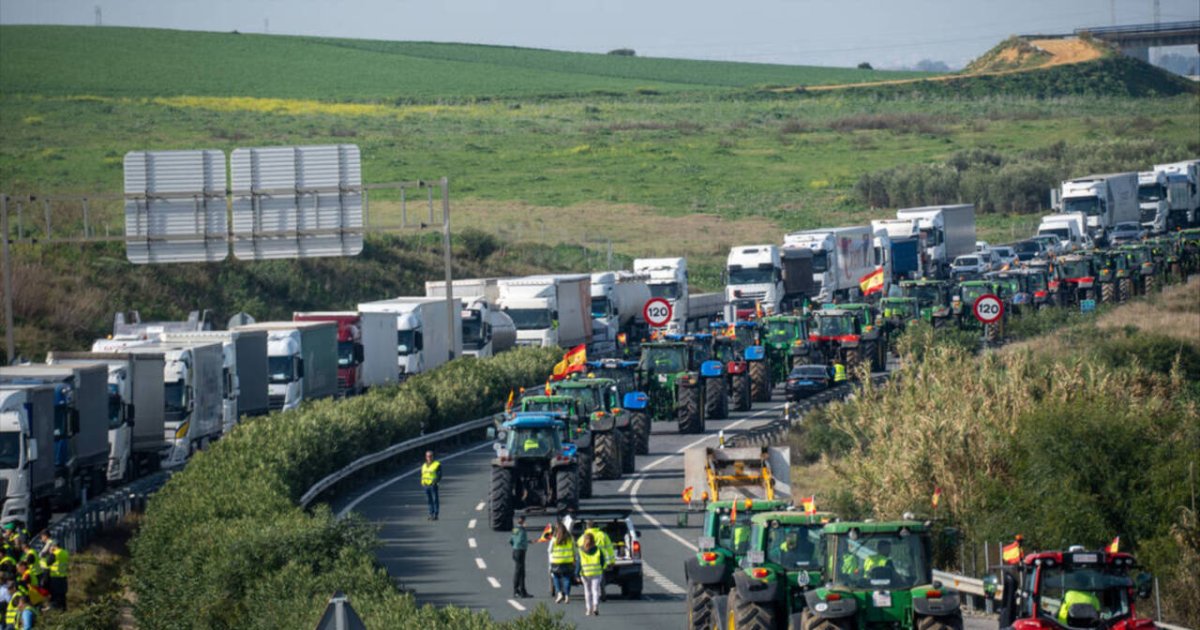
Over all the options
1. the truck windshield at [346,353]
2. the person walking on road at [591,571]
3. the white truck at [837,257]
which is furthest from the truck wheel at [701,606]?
the white truck at [837,257]

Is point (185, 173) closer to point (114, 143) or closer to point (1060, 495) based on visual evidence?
point (1060, 495)

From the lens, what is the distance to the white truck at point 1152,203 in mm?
88938

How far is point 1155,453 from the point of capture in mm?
26562

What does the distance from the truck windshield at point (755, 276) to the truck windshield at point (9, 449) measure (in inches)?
1366

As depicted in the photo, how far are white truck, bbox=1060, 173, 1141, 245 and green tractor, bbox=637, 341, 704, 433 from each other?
42.2 meters

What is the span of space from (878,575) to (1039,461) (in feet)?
34.1

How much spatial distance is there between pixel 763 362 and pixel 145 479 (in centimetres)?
1804

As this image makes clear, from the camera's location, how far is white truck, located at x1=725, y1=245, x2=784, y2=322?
6297cm

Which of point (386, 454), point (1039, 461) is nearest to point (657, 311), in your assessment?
point (386, 454)

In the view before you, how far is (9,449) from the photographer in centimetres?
3272

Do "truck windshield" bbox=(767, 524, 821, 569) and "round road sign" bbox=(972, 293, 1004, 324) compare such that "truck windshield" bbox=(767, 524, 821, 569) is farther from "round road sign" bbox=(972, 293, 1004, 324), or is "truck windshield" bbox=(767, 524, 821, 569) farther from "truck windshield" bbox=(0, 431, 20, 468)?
"round road sign" bbox=(972, 293, 1004, 324)

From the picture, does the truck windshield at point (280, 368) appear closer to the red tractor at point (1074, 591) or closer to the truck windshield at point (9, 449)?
the truck windshield at point (9, 449)

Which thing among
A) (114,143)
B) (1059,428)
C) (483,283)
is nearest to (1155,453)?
(1059,428)

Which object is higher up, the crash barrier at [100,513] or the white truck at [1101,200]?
the white truck at [1101,200]
